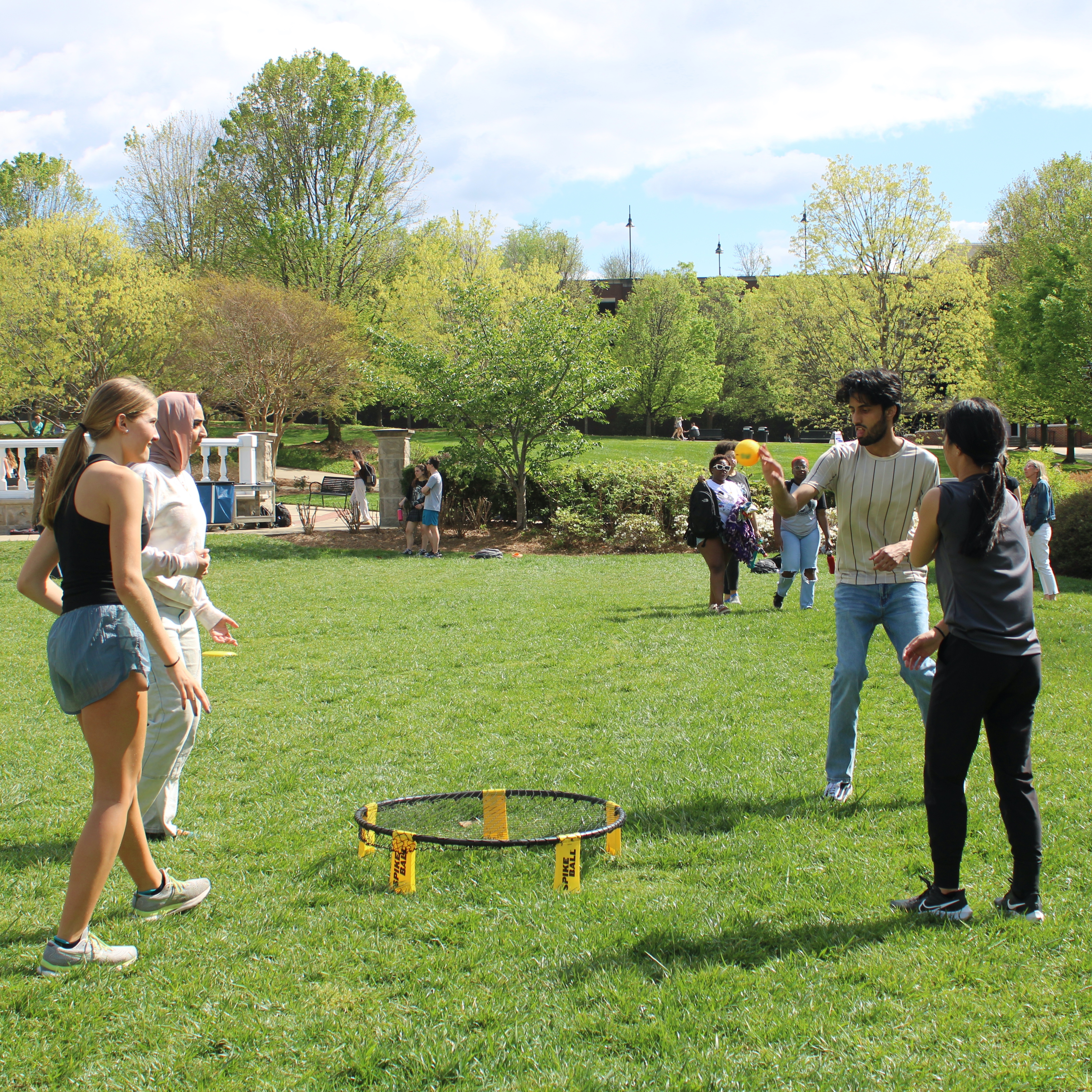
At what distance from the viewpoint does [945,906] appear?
335cm

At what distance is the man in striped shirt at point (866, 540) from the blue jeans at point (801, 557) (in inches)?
231

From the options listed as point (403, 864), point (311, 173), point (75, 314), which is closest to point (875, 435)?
point (403, 864)

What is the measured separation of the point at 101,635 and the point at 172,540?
1.07 meters

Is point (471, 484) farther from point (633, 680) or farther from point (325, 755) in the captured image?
point (325, 755)

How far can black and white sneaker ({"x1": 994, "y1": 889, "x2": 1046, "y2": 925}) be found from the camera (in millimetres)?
3322

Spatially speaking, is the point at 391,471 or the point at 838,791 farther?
the point at 391,471

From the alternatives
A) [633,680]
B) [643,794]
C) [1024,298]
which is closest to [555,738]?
[643,794]

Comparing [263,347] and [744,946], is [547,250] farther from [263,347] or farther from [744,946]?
[744,946]

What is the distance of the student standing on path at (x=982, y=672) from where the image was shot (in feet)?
10.8

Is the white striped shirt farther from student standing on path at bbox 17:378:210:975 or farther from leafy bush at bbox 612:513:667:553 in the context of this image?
leafy bush at bbox 612:513:667:553

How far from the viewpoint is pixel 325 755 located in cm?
566

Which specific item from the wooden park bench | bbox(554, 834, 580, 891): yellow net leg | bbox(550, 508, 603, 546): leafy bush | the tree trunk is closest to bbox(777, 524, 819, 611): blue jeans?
bbox(554, 834, 580, 891): yellow net leg

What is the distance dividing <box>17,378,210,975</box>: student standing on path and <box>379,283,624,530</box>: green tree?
619 inches

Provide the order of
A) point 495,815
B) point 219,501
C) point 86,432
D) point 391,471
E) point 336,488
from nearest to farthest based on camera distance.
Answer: point 86,432 → point 495,815 → point 391,471 → point 219,501 → point 336,488
